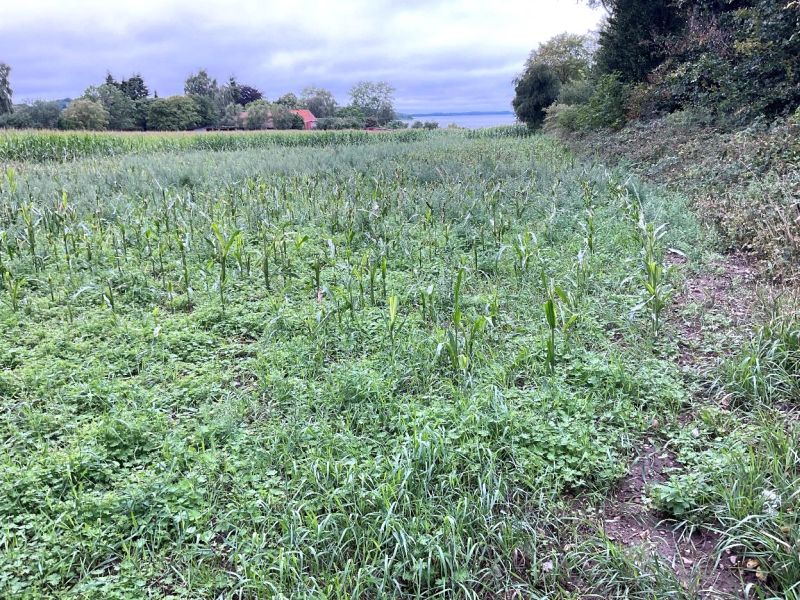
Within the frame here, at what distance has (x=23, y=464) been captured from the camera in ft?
8.28

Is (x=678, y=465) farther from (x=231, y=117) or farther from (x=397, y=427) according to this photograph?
→ (x=231, y=117)

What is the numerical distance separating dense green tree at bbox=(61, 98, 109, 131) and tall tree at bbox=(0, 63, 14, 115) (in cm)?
855

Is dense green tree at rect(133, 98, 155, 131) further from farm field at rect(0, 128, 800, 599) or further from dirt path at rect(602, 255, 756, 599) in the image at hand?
dirt path at rect(602, 255, 756, 599)

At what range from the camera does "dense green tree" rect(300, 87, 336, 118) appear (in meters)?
51.9

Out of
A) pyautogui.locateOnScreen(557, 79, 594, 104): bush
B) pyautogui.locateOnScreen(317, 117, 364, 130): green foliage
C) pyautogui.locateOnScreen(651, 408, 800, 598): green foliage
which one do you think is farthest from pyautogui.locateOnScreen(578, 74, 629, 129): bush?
pyautogui.locateOnScreen(317, 117, 364, 130): green foliage

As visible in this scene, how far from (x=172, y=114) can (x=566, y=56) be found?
30.7m

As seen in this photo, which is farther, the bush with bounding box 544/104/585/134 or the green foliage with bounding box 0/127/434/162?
the bush with bounding box 544/104/585/134

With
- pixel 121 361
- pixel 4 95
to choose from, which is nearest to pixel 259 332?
pixel 121 361

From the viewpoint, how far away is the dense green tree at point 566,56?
97.6 feet

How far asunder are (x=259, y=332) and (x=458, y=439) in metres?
2.06

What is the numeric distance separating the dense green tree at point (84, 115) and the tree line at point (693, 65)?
29.7 metres

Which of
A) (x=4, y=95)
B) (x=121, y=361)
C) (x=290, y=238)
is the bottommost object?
(x=121, y=361)

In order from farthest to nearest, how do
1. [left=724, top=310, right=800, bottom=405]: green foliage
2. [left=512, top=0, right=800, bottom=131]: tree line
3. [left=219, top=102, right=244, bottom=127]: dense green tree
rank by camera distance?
[left=219, top=102, right=244, bottom=127]: dense green tree → [left=512, top=0, right=800, bottom=131]: tree line → [left=724, top=310, right=800, bottom=405]: green foliage

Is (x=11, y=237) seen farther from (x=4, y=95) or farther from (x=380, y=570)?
(x=4, y=95)
